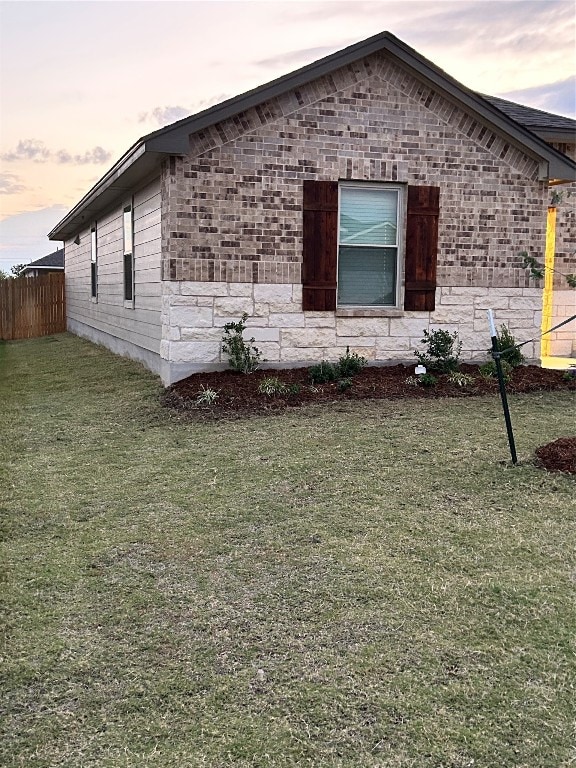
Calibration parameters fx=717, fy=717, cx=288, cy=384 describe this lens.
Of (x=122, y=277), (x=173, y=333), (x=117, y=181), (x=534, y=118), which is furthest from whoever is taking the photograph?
(x=122, y=277)

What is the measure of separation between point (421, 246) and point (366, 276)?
877 millimetres

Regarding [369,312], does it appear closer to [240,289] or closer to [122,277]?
[240,289]

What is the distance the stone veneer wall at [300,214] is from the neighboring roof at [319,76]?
186 millimetres

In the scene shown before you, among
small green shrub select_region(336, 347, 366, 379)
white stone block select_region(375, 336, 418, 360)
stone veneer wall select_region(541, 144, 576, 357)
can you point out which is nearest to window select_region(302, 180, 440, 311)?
white stone block select_region(375, 336, 418, 360)

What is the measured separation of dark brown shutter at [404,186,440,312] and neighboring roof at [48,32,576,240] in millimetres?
1362

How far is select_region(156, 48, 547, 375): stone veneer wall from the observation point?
30.7 feet

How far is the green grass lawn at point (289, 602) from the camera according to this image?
8.86ft

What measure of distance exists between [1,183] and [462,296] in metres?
13.2

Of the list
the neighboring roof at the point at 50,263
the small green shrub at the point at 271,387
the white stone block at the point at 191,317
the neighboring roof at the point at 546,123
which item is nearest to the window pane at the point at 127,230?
the white stone block at the point at 191,317

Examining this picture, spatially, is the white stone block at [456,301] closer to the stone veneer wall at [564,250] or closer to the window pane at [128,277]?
the stone veneer wall at [564,250]

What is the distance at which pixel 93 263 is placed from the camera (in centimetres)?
1883

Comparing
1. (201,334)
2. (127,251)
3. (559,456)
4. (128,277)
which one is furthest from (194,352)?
(559,456)

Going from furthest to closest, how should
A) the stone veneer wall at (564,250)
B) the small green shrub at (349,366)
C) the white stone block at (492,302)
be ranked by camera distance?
the stone veneer wall at (564,250)
the white stone block at (492,302)
the small green shrub at (349,366)

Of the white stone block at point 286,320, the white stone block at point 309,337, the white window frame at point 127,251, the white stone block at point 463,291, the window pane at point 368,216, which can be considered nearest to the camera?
the white stone block at point 286,320
